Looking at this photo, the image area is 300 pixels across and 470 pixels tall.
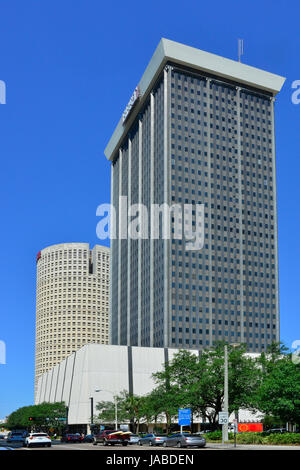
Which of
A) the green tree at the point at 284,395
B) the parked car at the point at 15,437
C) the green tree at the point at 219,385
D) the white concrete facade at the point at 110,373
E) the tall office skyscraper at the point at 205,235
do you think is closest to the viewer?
the green tree at the point at 284,395

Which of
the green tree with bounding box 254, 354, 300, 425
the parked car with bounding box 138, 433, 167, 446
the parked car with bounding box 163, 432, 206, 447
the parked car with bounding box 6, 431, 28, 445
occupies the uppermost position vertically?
the green tree with bounding box 254, 354, 300, 425

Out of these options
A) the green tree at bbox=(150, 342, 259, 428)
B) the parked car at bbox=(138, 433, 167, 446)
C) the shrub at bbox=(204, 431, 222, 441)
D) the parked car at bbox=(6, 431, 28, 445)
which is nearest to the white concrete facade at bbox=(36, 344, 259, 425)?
the parked car at bbox=(6, 431, 28, 445)

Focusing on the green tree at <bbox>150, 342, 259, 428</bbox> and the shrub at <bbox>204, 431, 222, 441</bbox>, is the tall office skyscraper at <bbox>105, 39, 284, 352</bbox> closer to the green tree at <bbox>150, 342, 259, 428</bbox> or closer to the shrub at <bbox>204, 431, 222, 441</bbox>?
the green tree at <bbox>150, 342, 259, 428</bbox>

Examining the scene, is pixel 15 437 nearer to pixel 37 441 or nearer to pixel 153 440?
pixel 37 441

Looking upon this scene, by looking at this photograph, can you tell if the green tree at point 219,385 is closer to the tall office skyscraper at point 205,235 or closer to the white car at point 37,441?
the white car at point 37,441

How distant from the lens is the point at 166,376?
88.9m

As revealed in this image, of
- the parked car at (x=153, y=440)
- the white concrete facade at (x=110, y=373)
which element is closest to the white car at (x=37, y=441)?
the parked car at (x=153, y=440)

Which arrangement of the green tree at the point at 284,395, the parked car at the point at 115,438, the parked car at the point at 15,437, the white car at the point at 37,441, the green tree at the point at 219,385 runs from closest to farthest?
the white car at the point at 37,441
the green tree at the point at 284,395
the parked car at the point at 115,438
the green tree at the point at 219,385
the parked car at the point at 15,437

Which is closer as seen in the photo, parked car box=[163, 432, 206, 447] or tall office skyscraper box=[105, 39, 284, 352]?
parked car box=[163, 432, 206, 447]

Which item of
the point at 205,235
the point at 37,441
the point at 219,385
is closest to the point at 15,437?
the point at 37,441
